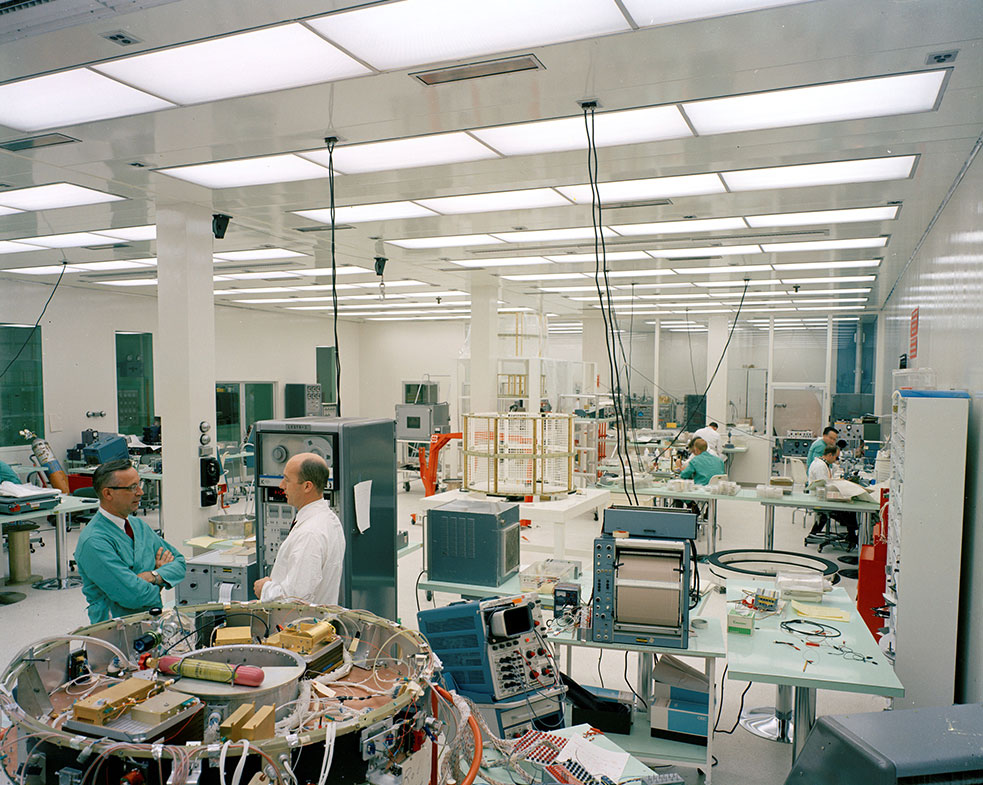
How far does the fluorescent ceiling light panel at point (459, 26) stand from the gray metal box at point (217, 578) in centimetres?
312

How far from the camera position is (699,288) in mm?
9367

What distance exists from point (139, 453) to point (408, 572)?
4953mm

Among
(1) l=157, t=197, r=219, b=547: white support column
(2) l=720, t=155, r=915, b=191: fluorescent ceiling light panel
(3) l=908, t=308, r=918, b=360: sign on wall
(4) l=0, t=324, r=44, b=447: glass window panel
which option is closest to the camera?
(2) l=720, t=155, r=915, b=191: fluorescent ceiling light panel

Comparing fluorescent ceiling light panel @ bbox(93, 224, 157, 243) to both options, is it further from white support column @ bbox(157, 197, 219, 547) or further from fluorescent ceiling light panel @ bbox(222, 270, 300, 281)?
fluorescent ceiling light panel @ bbox(222, 270, 300, 281)

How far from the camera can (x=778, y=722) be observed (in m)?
3.98

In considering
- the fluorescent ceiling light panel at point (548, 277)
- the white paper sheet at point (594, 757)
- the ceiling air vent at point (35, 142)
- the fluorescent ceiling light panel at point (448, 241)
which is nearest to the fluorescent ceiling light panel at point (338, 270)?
the fluorescent ceiling light panel at point (448, 241)

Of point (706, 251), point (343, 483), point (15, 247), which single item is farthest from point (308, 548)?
point (15, 247)

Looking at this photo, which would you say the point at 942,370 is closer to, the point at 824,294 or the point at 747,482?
the point at 824,294

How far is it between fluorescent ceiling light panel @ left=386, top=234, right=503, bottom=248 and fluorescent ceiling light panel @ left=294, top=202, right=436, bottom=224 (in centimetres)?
83

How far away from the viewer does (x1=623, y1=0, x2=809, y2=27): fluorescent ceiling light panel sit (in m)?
2.20

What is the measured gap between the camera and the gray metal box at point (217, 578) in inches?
168

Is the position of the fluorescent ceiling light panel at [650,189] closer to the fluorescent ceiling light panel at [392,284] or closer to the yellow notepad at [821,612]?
the yellow notepad at [821,612]

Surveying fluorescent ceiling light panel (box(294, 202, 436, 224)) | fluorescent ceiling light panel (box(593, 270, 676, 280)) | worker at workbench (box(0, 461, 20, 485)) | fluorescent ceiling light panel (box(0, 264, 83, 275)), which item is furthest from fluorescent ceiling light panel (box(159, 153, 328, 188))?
fluorescent ceiling light panel (box(0, 264, 83, 275))

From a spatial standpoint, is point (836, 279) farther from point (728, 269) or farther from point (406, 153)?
point (406, 153)
